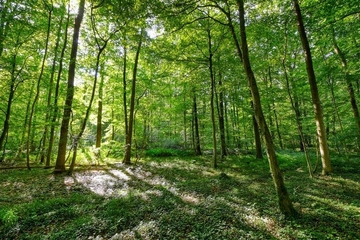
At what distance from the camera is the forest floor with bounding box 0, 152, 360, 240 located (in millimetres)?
4180

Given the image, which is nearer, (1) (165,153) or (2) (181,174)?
(2) (181,174)

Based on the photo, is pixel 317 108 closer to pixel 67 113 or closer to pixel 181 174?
pixel 181 174

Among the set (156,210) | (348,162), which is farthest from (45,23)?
(348,162)

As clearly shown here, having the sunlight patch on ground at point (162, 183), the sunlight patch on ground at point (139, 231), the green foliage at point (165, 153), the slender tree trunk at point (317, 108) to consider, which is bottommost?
the sunlight patch on ground at point (139, 231)

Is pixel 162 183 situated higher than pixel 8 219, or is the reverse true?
pixel 8 219

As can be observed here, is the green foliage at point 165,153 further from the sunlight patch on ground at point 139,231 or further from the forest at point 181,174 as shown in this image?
the sunlight patch on ground at point 139,231

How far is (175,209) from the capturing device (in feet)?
18.1

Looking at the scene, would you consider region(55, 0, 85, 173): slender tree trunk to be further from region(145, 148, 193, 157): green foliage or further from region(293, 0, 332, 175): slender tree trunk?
region(293, 0, 332, 175): slender tree trunk

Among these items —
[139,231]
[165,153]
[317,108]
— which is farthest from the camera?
[165,153]

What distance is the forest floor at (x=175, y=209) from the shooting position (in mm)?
4180

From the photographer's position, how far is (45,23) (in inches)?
439

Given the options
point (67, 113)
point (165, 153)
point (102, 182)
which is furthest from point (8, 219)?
point (165, 153)

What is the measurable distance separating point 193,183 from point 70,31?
13299 millimetres

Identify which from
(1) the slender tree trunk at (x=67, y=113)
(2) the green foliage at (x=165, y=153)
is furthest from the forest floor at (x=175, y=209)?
(2) the green foliage at (x=165, y=153)
